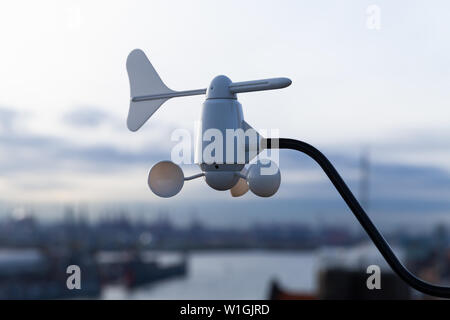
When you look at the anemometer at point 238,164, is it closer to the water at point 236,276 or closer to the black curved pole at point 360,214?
the black curved pole at point 360,214

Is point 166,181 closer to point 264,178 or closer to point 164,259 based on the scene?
point 264,178

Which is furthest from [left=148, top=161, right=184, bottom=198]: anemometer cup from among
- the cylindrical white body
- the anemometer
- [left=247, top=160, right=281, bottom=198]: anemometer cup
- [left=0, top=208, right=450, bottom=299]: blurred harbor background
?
[left=0, top=208, right=450, bottom=299]: blurred harbor background

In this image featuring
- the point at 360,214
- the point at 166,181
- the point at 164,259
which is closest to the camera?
the point at 360,214

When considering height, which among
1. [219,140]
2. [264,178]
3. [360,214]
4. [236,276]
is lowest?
[236,276]

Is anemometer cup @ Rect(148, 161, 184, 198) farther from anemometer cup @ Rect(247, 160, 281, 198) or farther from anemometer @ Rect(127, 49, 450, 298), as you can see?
anemometer cup @ Rect(247, 160, 281, 198)

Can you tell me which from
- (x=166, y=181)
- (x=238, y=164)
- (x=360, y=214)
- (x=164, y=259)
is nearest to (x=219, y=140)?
(x=238, y=164)

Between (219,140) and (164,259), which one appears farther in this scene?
(164,259)
